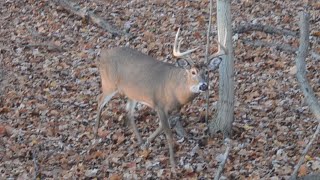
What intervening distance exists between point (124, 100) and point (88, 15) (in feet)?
15.2

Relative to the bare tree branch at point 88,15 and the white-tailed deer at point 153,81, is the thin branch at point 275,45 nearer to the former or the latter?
the bare tree branch at point 88,15

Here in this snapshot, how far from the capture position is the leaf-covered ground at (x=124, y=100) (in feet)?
27.4

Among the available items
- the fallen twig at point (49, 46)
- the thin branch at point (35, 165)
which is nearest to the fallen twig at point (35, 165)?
the thin branch at point (35, 165)

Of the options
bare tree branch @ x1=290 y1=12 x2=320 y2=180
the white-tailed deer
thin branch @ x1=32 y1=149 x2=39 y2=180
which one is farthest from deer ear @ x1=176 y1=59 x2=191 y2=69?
thin branch @ x1=32 y1=149 x2=39 y2=180

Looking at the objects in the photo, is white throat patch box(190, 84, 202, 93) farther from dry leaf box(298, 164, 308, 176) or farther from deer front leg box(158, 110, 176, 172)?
dry leaf box(298, 164, 308, 176)

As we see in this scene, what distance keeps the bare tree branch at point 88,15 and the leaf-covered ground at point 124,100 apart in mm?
123

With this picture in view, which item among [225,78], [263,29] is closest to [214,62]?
[225,78]

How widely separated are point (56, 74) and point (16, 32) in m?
2.91

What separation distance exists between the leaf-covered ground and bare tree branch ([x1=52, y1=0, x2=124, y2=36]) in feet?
0.40

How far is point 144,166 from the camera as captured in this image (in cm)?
831

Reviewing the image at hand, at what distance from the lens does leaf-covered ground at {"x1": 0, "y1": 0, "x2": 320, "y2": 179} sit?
8352mm

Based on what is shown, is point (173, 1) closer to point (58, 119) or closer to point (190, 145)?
point (58, 119)

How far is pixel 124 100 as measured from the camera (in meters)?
10.7

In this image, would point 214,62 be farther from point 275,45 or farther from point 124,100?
point 275,45
